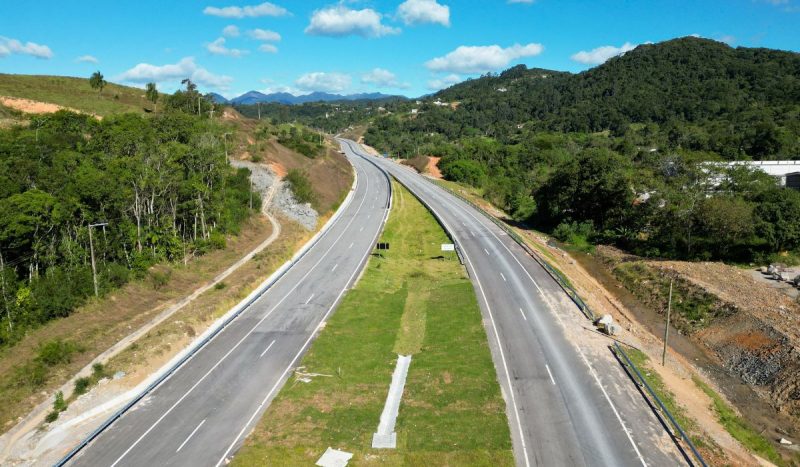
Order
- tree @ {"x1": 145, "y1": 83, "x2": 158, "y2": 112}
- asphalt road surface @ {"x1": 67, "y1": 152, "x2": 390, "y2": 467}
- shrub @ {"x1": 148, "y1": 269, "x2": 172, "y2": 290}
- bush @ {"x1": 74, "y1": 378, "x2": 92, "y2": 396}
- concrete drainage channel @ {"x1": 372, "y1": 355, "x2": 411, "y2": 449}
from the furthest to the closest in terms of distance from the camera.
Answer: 1. tree @ {"x1": 145, "y1": 83, "x2": 158, "y2": 112}
2. shrub @ {"x1": 148, "y1": 269, "x2": 172, "y2": 290}
3. bush @ {"x1": 74, "y1": 378, "x2": 92, "y2": 396}
4. concrete drainage channel @ {"x1": 372, "y1": 355, "x2": 411, "y2": 449}
5. asphalt road surface @ {"x1": 67, "y1": 152, "x2": 390, "y2": 467}

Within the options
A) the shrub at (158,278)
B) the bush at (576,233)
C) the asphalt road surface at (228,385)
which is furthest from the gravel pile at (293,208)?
the bush at (576,233)

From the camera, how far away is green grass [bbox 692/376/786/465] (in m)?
28.1

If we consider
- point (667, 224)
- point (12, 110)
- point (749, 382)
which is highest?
point (12, 110)

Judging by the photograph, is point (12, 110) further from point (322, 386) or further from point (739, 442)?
point (739, 442)

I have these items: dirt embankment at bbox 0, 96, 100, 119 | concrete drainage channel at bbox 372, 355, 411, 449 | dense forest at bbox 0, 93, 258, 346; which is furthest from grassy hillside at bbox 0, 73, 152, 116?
concrete drainage channel at bbox 372, 355, 411, 449

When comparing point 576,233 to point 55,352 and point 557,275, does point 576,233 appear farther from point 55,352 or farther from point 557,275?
point 55,352

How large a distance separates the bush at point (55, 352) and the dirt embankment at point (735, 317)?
48679 millimetres

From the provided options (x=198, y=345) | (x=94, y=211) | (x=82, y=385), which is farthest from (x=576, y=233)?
(x=82, y=385)

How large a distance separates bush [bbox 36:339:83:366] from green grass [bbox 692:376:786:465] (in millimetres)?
42936

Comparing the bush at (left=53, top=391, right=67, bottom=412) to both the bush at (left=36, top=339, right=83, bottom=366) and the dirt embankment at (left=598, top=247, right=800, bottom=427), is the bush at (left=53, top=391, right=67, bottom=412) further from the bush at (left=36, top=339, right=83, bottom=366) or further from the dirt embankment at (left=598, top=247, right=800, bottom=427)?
the dirt embankment at (left=598, top=247, right=800, bottom=427)

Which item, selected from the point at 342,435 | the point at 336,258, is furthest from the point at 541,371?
the point at 336,258

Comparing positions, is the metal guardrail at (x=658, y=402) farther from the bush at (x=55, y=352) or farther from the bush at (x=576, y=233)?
the bush at (x=576, y=233)

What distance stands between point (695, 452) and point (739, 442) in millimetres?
5339

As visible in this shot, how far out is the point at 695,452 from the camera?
992 inches
